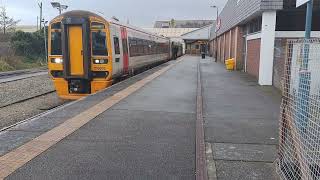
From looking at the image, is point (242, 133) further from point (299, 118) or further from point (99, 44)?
point (99, 44)

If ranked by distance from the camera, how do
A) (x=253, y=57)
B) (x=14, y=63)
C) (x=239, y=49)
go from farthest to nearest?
1. (x=14, y=63)
2. (x=239, y=49)
3. (x=253, y=57)

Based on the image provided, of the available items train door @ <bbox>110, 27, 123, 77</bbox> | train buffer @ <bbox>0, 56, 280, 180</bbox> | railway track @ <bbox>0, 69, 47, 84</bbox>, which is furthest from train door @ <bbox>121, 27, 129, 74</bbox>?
railway track @ <bbox>0, 69, 47, 84</bbox>

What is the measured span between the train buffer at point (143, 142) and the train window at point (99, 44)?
3.02 meters

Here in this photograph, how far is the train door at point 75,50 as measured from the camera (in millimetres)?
13695

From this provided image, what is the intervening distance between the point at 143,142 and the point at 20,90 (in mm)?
13130

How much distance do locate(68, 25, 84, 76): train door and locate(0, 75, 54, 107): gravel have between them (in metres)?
2.78

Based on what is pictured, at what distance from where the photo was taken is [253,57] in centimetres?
2064

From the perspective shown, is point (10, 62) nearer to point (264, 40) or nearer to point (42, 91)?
point (42, 91)

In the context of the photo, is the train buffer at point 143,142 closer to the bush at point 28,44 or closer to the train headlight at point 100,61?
the train headlight at point 100,61

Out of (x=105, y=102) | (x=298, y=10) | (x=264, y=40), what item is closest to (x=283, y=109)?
(x=105, y=102)

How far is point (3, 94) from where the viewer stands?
16766 mm

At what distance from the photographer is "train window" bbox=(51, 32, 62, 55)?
1398 cm

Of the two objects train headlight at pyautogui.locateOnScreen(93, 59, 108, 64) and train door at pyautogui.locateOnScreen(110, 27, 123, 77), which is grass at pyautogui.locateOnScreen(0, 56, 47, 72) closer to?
train door at pyautogui.locateOnScreen(110, 27, 123, 77)

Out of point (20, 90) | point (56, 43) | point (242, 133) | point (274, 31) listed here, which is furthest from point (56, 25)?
point (274, 31)
